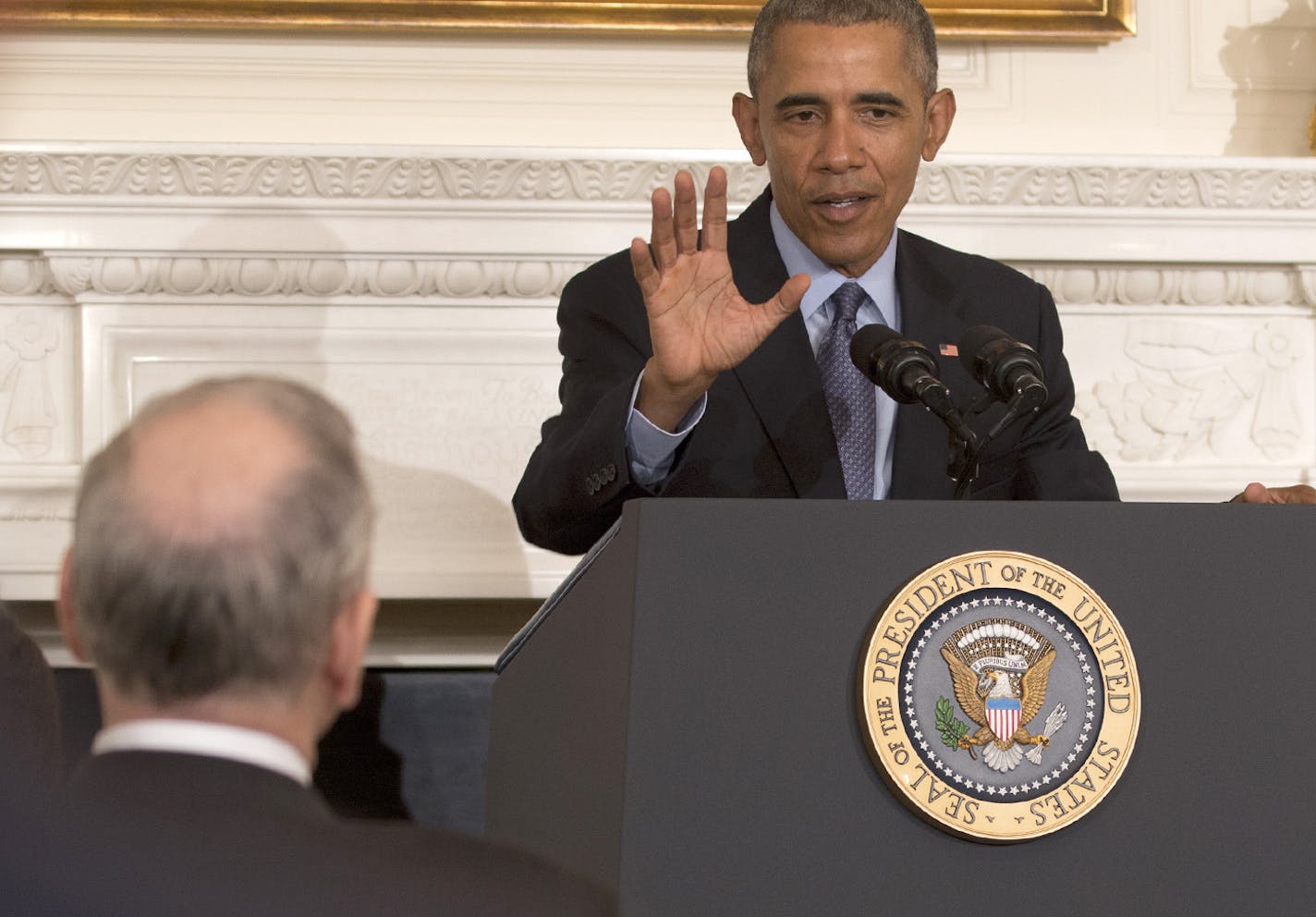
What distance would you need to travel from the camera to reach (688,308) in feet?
5.93

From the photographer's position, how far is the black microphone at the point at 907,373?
161 cm

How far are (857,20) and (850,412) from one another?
0.55 meters

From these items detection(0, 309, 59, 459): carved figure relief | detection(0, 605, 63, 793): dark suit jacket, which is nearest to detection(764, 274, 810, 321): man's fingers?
detection(0, 605, 63, 793): dark suit jacket

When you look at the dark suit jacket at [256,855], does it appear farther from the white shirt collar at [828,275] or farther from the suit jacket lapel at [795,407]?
the white shirt collar at [828,275]

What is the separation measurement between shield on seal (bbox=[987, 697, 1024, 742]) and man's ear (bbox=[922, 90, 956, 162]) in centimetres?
118

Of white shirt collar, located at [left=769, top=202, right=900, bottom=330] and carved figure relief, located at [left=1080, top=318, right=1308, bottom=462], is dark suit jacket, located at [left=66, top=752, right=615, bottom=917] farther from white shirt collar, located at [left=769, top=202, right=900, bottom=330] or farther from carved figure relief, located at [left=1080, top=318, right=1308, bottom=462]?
carved figure relief, located at [left=1080, top=318, right=1308, bottom=462]

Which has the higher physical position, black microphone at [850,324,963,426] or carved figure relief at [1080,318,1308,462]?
black microphone at [850,324,963,426]

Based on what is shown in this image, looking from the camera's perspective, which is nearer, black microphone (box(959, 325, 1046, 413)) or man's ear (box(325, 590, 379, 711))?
man's ear (box(325, 590, 379, 711))

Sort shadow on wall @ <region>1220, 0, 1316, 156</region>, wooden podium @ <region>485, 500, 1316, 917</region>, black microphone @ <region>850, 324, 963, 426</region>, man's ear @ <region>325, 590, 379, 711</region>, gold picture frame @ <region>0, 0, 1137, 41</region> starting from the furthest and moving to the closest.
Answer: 1. shadow on wall @ <region>1220, 0, 1316, 156</region>
2. gold picture frame @ <region>0, 0, 1137, 41</region>
3. black microphone @ <region>850, 324, 963, 426</region>
4. wooden podium @ <region>485, 500, 1316, 917</region>
5. man's ear @ <region>325, 590, 379, 711</region>

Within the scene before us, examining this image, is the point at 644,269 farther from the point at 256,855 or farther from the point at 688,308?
the point at 256,855

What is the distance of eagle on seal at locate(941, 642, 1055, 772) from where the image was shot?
1417mm

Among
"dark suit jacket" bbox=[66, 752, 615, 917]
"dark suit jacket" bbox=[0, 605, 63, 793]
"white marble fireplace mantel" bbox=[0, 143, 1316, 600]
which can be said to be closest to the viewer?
"dark suit jacket" bbox=[66, 752, 615, 917]

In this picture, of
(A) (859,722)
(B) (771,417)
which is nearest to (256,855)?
(A) (859,722)

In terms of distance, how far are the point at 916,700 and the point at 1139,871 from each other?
0.25 meters
